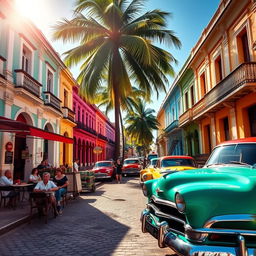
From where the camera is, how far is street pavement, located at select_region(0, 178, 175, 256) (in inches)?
164

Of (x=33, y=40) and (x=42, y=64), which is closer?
(x=33, y=40)

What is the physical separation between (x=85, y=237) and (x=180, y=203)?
2862 mm

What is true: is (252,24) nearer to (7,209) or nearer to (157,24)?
(157,24)

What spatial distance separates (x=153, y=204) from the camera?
3959mm

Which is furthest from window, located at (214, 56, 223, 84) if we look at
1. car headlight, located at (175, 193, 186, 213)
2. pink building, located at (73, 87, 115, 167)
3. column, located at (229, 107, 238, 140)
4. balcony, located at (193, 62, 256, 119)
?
pink building, located at (73, 87, 115, 167)

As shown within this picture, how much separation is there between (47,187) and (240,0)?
40.7 ft

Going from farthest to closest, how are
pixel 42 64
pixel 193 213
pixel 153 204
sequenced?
pixel 42 64 → pixel 153 204 → pixel 193 213

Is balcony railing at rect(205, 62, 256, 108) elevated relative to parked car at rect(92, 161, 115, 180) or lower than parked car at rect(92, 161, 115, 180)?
elevated

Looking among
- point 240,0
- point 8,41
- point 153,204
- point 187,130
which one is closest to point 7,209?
point 153,204

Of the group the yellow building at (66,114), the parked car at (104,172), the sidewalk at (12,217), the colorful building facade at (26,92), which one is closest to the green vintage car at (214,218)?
the sidewalk at (12,217)

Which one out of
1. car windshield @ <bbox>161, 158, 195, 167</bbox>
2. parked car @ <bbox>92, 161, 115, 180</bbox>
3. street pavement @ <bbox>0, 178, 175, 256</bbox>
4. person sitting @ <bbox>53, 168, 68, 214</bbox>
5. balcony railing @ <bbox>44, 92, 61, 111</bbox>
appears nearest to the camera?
street pavement @ <bbox>0, 178, 175, 256</bbox>

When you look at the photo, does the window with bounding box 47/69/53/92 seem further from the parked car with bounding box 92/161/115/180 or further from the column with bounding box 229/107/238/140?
the column with bounding box 229/107/238/140

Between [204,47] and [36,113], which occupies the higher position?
[204,47]

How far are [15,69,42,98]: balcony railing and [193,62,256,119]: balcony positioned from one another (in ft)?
34.4
